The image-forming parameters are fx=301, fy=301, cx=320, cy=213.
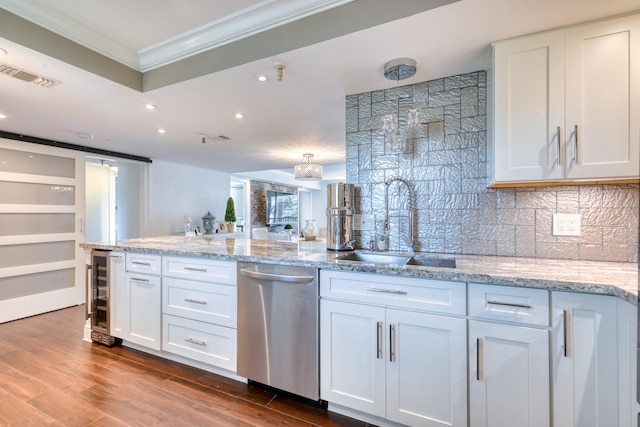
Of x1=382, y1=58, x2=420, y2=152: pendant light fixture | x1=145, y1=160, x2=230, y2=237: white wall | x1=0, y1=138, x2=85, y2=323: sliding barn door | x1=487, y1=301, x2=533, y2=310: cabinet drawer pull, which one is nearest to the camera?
x1=487, y1=301, x2=533, y2=310: cabinet drawer pull

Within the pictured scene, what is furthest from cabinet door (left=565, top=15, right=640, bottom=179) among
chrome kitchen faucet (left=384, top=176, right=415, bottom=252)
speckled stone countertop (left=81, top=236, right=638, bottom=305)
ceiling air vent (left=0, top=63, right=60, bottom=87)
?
ceiling air vent (left=0, top=63, right=60, bottom=87)

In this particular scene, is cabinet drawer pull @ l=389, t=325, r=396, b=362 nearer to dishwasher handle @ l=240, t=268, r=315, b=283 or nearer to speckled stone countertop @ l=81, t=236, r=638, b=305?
speckled stone countertop @ l=81, t=236, r=638, b=305

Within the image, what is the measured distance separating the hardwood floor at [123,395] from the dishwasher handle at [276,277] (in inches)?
29.9

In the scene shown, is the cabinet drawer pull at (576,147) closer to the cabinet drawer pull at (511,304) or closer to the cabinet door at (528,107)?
the cabinet door at (528,107)

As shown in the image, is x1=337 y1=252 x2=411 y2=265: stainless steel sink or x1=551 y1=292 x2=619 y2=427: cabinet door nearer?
x1=551 y1=292 x2=619 y2=427: cabinet door

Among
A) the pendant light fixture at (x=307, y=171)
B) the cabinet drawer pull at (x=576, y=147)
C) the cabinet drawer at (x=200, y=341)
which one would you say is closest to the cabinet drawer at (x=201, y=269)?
the cabinet drawer at (x=200, y=341)

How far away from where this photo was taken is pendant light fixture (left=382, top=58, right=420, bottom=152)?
184cm

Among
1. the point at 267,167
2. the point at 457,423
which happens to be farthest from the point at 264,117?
the point at 267,167

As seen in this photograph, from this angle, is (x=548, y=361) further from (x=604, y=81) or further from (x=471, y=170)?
(x=604, y=81)

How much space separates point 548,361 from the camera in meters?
1.25

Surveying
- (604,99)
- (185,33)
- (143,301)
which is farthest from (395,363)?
(185,33)

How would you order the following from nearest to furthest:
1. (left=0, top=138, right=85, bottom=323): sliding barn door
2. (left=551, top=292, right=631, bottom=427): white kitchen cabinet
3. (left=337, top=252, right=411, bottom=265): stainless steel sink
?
(left=551, top=292, right=631, bottom=427): white kitchen cabinet, (left=337, top=252, right=411, bottom=265): stainless steel sink, (left=0, top=138, right=85, bottom=323): sliding barn door

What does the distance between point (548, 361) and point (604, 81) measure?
4.38 feet

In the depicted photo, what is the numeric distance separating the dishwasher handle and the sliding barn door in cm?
334
